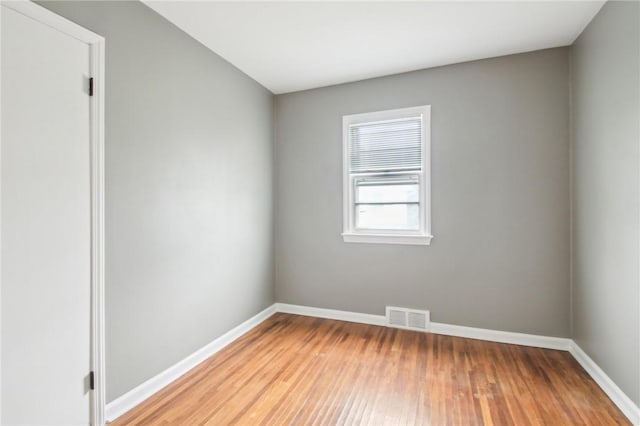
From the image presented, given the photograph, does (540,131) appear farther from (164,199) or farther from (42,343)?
(42,343)

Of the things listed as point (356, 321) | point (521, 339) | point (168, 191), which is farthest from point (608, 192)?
point (168, 191)

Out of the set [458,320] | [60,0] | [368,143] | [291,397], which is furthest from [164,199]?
[458,320]

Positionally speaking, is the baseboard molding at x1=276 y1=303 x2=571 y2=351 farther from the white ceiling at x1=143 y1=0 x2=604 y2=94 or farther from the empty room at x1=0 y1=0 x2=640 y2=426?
the white ceiling at x1=143 y1=0 x2=604 y2=94

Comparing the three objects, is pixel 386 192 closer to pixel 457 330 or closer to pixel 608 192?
pixel 457 330

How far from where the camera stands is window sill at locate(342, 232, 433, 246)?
3122mm

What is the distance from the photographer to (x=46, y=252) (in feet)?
5.09

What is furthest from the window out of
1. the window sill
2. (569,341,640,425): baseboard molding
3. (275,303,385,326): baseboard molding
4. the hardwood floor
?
(569,341,640,425): baseboard molding

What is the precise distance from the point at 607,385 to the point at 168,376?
10.1 feet

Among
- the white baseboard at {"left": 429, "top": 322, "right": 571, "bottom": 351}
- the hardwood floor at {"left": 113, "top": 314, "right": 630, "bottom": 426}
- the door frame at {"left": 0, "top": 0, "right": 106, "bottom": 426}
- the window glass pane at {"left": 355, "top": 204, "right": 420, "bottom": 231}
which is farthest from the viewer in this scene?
the window glass pane at {"left": 355, "top": 204, "right": 420, "bottom": 231}

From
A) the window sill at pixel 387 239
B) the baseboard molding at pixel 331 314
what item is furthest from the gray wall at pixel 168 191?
the window sill at pixel 387 239

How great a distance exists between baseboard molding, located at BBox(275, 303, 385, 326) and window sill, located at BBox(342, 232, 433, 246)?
821 mm

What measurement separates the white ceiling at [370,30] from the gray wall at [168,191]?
26cm

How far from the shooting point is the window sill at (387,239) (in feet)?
10.2

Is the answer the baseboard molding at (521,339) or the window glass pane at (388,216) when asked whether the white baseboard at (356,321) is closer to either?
the baseboard molding at (521,339)
